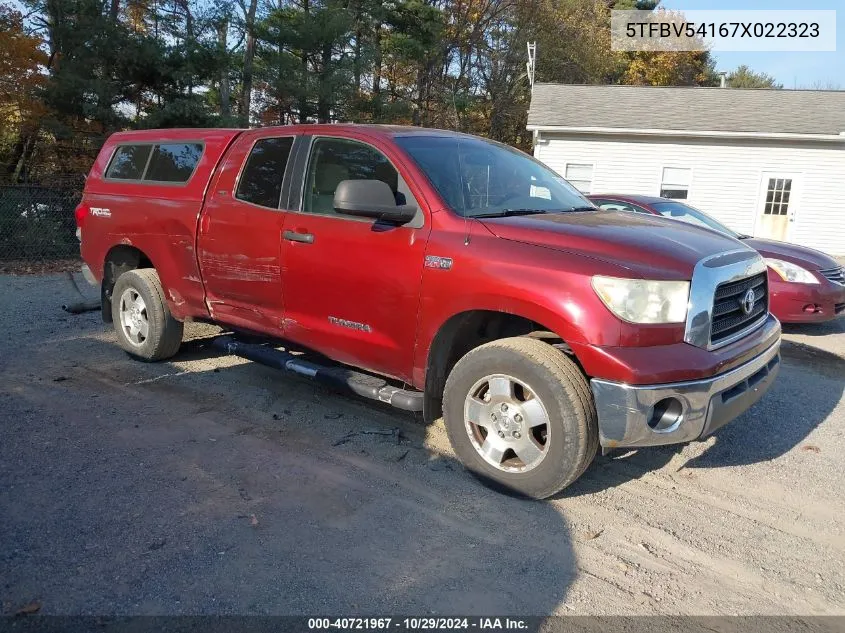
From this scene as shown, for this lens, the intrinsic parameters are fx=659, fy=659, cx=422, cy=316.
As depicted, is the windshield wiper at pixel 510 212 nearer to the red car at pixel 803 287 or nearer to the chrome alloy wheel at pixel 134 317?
the chrome alloy wheel at pixel 134 317

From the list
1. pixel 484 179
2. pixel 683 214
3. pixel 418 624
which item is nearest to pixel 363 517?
pixel 418 624

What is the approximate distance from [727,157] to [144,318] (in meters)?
16.7

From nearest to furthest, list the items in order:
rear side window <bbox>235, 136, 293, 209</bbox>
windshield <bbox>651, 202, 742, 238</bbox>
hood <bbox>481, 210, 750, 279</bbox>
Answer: hood <bbox>481, 210, 750, 279</bbox>, rear side window <bbox>235, 136, 293, 209</bbox>, windshield <bbox>651, 202, 742, 238</bbox>

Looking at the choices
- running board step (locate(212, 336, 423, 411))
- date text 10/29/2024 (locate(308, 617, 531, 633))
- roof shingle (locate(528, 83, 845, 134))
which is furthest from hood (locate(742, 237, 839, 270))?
roof shingle (locate(528, 83, 845, 134))

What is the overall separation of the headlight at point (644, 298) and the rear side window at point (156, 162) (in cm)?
366

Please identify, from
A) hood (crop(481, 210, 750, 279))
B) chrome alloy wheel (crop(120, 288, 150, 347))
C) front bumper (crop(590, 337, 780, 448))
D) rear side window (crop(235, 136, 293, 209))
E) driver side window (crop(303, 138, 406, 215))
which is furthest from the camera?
chrome alloy wheel (crop(120, 288, 150, 347))

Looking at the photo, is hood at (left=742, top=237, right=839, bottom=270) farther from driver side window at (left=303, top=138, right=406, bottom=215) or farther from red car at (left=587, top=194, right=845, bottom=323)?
driver side window at (left=303, top=138, right=406, bottom=215)

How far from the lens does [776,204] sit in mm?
18047

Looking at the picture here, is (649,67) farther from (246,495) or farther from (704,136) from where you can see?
(246,495)

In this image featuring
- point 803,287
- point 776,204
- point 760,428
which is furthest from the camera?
point 776,204

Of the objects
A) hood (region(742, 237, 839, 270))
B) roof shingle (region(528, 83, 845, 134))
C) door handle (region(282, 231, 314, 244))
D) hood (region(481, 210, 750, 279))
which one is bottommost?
hood (region(742, 237, 839, 270))

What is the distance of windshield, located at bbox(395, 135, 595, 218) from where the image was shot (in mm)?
4090

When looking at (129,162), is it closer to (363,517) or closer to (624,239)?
(363,517)

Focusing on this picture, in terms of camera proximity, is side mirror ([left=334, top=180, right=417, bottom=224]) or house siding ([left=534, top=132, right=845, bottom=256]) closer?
side mirror ([left=334, top=180, right=417, bottom=224])
